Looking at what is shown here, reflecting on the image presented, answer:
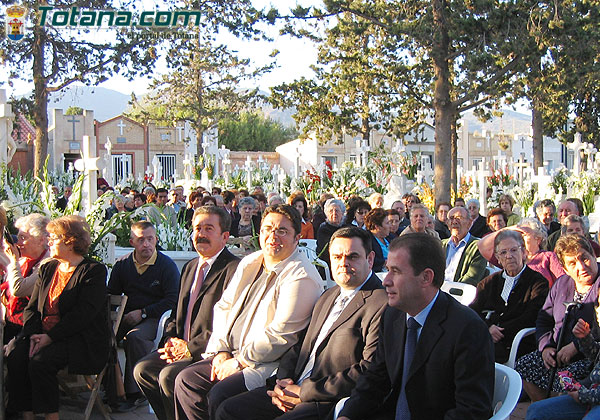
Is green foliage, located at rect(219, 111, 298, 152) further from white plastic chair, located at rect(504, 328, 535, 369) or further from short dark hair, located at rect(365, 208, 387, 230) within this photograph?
white plastic chair, located at rect(504, 328, 535, 369)

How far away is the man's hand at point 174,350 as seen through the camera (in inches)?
186

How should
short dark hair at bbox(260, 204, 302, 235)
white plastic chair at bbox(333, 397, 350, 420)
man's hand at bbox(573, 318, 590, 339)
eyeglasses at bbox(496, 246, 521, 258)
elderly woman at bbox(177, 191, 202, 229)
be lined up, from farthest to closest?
1. elderly woman at bbox(177, 191, 202, 229)
2. eyeglasses at bbox(496, 246, 521, 258)
3. short dark hair at bbox(260, 204, 302, 235)
4. man's hand at bbox(573, 318, 590, 339)
5. white plastic chair at bbox(333, 397, 350, 420)

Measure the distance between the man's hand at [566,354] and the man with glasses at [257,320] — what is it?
151 cm

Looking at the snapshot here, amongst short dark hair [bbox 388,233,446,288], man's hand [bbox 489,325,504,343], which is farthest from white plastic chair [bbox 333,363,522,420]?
man's hand [bbox 489,325,504,343]

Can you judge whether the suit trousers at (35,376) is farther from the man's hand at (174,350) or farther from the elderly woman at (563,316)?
the elderly woman at (563,316)

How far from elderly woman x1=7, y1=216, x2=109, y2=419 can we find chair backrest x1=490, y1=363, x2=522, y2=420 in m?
2.78

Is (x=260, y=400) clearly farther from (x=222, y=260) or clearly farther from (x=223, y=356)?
(x=222, y=260)

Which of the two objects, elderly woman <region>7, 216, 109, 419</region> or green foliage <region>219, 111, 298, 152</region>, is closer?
elderly woman <region>7, 216, 109, 419</region>

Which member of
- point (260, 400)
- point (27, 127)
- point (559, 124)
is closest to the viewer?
point (260, 400)

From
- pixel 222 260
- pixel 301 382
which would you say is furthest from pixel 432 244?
pixel 222 260

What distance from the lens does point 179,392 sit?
170 inches

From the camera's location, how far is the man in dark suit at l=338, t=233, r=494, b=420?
2.96m

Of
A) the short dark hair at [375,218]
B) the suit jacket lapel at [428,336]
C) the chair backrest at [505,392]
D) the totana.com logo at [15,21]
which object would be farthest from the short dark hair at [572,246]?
the totana.com logo at [15,21]

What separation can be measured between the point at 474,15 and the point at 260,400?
509 inches
